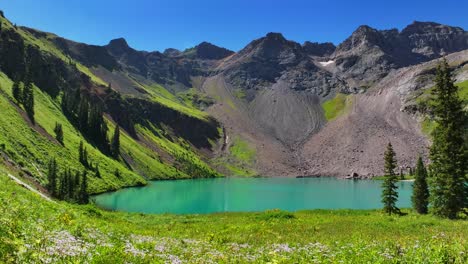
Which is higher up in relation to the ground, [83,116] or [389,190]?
[83,116]

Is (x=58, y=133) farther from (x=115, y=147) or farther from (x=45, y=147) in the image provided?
(x=115, y=147)

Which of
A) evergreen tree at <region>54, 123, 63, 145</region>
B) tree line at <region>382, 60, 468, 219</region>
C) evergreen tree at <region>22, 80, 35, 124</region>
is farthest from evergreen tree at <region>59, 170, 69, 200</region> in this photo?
tree line at <region>382, 60, 468, 219</region>

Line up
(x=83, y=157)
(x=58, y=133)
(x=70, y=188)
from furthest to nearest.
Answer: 1. (x=58, y=133)
2. (x=83, y=157)
3. (x=70, y=188)

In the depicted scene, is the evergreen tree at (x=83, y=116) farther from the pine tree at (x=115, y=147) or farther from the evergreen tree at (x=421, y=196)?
the evergreen tree at (x=421, y=196)

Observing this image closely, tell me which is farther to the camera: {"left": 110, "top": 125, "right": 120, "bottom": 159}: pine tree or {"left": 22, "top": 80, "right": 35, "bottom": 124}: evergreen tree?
{"left": 110, "top": 125, "right": 120, "bottom": 159}: pine tree

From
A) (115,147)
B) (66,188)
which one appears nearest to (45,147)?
(66,188)

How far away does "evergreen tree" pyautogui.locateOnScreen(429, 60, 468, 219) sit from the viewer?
41562 mm

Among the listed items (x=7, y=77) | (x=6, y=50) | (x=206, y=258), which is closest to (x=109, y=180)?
(x=7, y=77)

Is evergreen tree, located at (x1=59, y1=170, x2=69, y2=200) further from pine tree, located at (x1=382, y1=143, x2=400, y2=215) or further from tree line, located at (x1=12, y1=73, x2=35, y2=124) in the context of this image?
pine tree, located at (x1=382, y1=143, x2=400, y2=215)

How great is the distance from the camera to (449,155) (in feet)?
142

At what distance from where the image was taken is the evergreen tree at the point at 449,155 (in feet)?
136

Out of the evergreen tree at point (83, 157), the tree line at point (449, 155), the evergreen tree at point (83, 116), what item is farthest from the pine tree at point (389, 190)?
the evergreen tree at point (83, 116)

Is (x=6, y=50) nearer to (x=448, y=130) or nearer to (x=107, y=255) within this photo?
(x=448, y=130)

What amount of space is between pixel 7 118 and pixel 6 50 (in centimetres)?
8208
